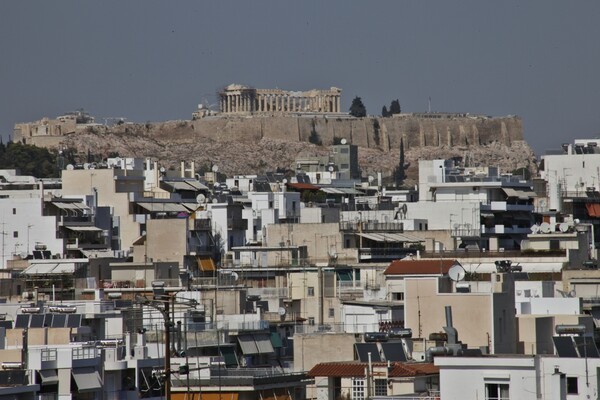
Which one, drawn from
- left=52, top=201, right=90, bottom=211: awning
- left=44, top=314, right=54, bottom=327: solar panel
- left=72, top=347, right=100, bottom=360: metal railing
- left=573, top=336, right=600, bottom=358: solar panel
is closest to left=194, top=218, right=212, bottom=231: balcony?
left=52, top=201, right=90, bottom=211: awning

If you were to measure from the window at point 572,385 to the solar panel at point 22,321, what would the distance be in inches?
394

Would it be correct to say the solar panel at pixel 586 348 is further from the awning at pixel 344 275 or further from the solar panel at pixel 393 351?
the awning at pixel 344 275

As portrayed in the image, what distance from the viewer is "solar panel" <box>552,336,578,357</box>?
24.6m

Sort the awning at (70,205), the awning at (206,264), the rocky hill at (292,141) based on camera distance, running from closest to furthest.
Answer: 1. the awning at (206,264)
2. the awning at (70,205)
3. the rocky hill at (292,141)

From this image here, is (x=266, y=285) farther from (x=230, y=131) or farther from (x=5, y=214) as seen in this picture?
(x=230, y=131)

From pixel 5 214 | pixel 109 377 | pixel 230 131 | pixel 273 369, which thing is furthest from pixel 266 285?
pixel 230 131

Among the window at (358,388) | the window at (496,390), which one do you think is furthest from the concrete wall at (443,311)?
the window at (496,390)

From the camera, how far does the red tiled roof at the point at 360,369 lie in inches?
1064

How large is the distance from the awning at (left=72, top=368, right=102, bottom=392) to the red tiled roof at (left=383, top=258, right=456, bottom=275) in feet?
25.7

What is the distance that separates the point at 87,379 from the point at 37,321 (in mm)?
5209

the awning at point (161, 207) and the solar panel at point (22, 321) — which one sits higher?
the awning at point (161, 207)

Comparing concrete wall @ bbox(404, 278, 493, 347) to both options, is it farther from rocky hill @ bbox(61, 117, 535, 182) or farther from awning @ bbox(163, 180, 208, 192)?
rocky hill @ bbox(61, 117, 535, 182)

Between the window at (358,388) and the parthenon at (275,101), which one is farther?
the parthenon at (275,101)

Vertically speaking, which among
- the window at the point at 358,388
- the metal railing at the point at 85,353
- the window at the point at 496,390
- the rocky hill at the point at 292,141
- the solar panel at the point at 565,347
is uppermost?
the rocky hill at the point at 292,141
